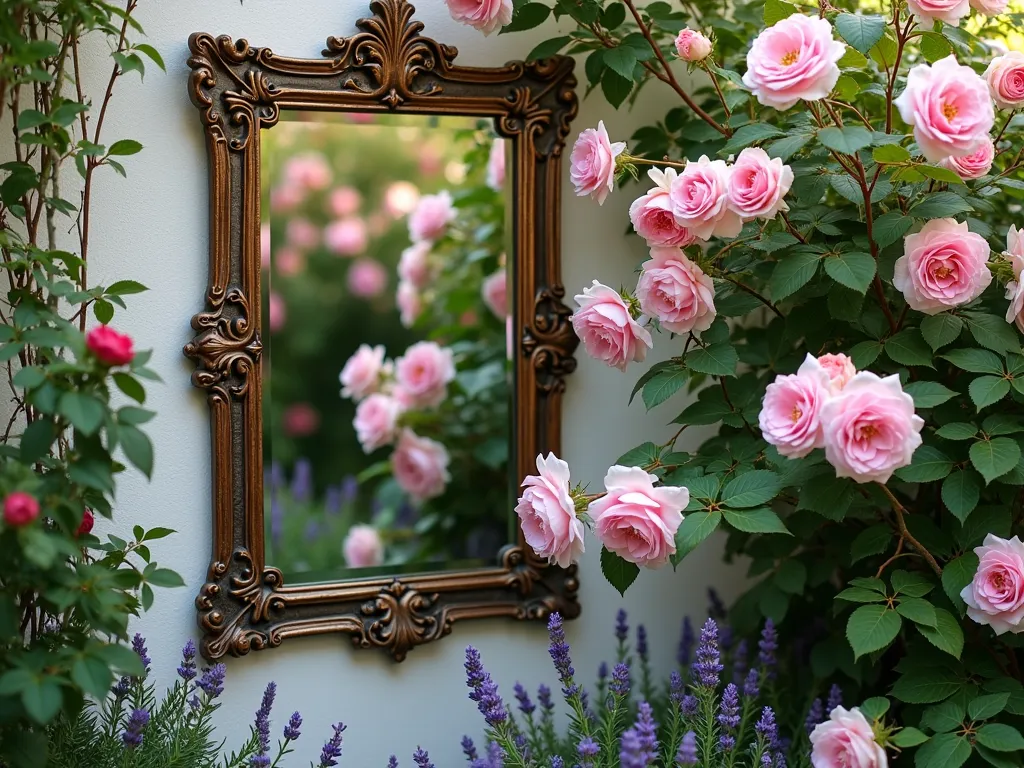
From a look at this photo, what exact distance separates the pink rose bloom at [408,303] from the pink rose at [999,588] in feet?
3.53

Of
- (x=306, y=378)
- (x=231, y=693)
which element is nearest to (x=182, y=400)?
(x=306, y=378)

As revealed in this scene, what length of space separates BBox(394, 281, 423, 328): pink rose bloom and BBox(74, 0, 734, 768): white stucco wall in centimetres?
34

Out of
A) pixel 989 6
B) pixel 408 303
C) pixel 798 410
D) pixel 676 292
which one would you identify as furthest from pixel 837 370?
pixel 408 303

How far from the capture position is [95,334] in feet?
3.42

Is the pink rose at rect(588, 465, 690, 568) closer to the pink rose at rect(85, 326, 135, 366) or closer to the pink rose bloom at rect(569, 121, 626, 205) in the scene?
the pink rose bloom at rect(569, 121, 626, 205)

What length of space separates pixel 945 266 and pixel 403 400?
3.24 ft

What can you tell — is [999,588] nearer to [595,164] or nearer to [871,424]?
[871,424]

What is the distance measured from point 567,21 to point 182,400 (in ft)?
3.00

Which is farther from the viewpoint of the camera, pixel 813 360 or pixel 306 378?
pixel 306 378

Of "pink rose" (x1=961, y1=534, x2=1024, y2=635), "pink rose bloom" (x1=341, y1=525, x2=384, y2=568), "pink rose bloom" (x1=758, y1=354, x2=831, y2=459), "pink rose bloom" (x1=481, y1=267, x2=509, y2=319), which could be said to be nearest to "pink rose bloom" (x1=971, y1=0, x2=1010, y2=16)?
"pink rose bloom" (x1=758, y1=354, x2=831, y2=459)

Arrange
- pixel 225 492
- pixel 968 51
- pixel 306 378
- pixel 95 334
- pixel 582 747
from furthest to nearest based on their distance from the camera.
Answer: pixel 306 378, pixel 968 51, pixel 225 492, pixel 582 747, pixel 95 334

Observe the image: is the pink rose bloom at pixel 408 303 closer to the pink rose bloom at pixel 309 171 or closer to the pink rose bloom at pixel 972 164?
the pink rose bloom at pixel 309 171

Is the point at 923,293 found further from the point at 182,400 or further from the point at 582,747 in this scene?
the point at 182,400

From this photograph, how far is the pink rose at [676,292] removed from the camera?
4.48ft
